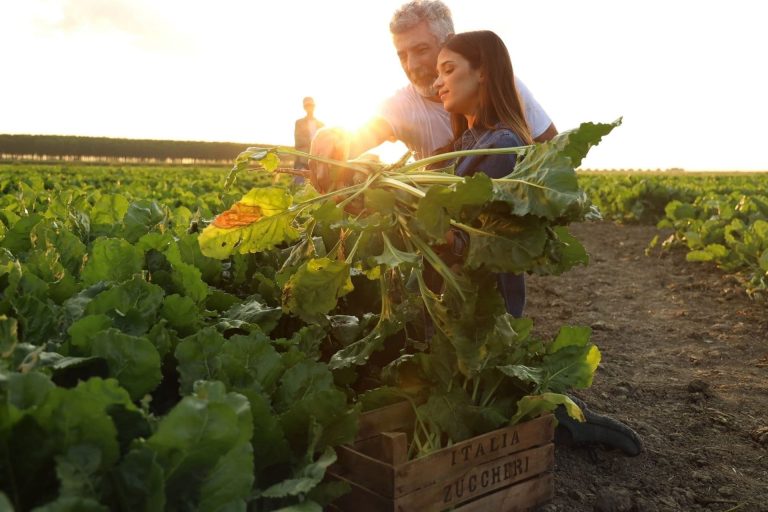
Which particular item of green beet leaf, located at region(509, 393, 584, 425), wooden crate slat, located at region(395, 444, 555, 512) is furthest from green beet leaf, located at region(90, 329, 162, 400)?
green beet leaf, located at region(509, 393, 584, 425)

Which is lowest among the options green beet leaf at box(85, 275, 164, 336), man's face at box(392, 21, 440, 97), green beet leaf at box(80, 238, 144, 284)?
green beet leaf at box(85, 275, 164, 336)

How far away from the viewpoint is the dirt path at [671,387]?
354 centimetres

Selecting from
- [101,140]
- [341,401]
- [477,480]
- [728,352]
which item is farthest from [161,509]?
[101,140]

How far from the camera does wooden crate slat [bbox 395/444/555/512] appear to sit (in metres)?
2.27

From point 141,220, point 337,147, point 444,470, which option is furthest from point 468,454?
point 141,220

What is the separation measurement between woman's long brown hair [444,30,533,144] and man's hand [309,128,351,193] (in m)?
0.66

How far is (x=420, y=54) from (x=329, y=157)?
63.4 inches

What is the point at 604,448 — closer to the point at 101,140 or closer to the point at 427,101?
the point at 427,101

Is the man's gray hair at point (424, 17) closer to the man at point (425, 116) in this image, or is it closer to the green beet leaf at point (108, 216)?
the man at point (425, 116)

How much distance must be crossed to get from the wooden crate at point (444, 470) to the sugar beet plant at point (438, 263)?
0.26ft

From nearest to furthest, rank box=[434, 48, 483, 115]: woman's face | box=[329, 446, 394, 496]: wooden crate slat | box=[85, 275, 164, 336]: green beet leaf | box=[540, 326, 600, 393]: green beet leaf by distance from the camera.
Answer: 1. box=[85, 275, 164, 336]: green beet leaf
2. box=[329, 446, 394, 496]: wooden crate slat
3. box=[540, 326, 600, 393]: green beet leaf
4. box=[434, 48, 483, 115]: woman's face

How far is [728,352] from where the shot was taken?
6281 millimetres

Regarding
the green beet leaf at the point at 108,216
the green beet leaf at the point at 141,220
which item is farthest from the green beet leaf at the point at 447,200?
the green beet leaf at the point at 108,216

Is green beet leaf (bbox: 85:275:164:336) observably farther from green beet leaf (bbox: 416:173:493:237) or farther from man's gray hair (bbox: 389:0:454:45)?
man's gray hair (bbox: 389:0:454:45)
